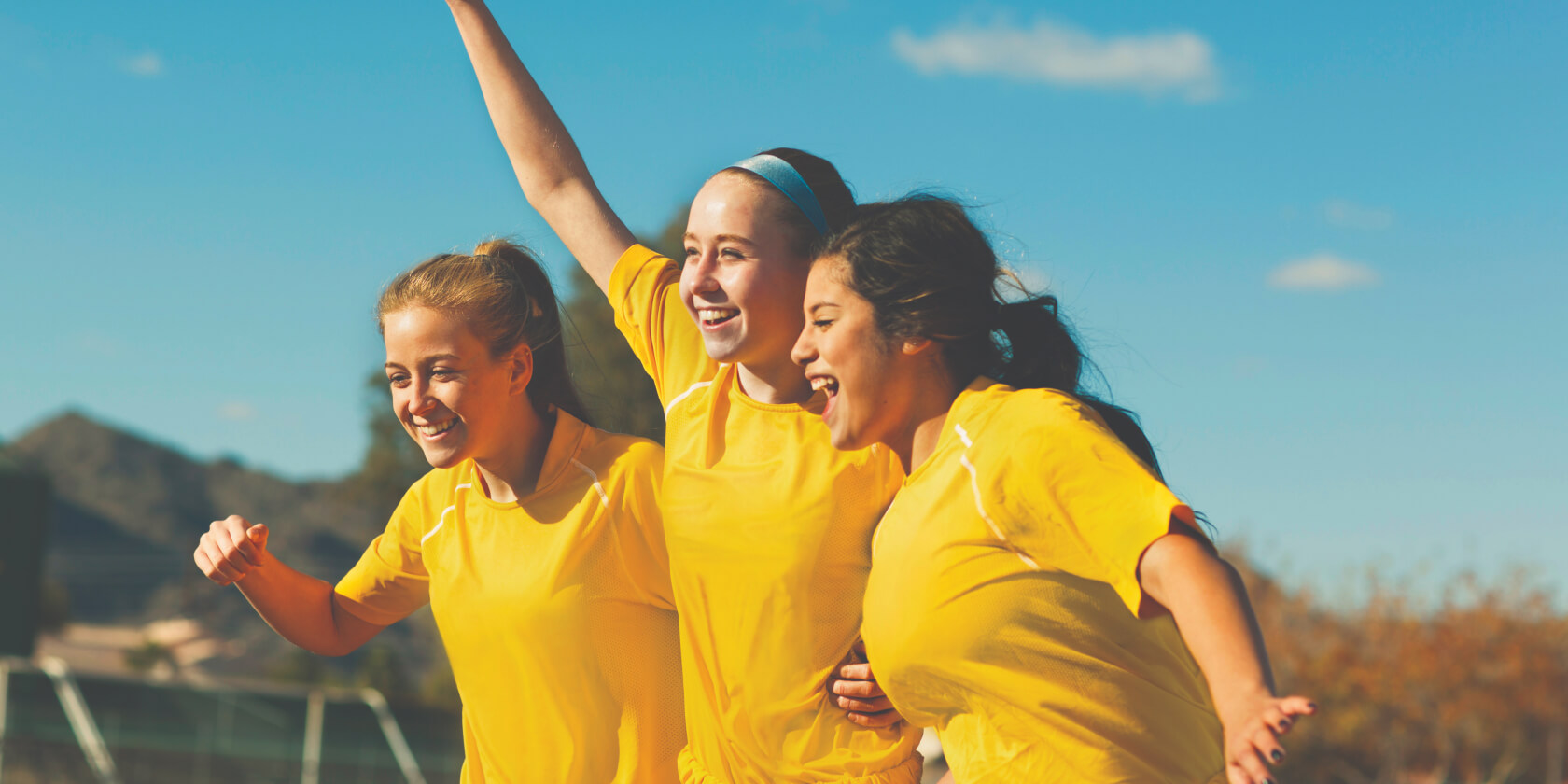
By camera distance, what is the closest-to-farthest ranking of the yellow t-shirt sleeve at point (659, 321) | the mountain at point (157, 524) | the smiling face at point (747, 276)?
the smiling face at point (747, 276)
the yellow t-shirt sleeve at point (659, 321)
the mountain at point (157, 524)

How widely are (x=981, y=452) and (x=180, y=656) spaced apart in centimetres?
3149

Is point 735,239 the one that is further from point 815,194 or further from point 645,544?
point 645,544

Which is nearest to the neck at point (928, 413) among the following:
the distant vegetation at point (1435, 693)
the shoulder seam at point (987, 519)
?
the shoulder seam at point (987, 519)

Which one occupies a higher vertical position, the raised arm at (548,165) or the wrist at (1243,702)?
the raised arm at (548,165)

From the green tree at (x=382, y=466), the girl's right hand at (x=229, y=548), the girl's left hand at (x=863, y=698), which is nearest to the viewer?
the girl's left hand at (x=863, y=698)

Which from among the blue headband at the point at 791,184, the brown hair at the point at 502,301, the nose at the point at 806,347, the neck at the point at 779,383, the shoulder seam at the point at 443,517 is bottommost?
the shoulder seam at the point at 443,517

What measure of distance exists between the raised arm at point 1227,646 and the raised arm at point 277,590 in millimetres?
2081

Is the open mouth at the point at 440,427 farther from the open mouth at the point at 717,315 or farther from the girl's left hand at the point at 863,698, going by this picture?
the girl's left hand at the point at 863,698

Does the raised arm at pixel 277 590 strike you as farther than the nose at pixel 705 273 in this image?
Yes

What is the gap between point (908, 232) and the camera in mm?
2445

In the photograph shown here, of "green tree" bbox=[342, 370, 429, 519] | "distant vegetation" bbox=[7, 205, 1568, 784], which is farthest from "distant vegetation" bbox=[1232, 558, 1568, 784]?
"green tree" bbox=[342, 370, 429, 519]

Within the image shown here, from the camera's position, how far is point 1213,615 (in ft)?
5.92

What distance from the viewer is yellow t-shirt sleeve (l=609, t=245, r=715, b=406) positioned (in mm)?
3129

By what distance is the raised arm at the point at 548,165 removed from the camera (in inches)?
133
